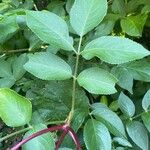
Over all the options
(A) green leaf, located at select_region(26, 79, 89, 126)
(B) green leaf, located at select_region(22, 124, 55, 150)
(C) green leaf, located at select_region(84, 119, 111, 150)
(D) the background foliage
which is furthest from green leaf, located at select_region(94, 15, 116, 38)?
(B) green leaf, located at select_region(22, 124, 55, 150)

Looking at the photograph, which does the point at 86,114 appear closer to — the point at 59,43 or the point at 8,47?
the point at 59,43

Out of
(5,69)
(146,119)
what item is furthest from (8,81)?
(146,119)

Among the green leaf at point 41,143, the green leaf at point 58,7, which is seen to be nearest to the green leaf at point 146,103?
the green leaf at point 41,143

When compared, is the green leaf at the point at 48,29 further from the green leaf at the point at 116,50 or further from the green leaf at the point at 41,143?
the green leaf at the point at 41,143

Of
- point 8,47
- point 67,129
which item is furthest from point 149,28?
point 67,129

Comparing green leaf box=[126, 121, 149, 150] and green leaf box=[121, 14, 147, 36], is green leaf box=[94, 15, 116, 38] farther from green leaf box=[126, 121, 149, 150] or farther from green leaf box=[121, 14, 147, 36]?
green leaf box=[126, 121, 149, 150]

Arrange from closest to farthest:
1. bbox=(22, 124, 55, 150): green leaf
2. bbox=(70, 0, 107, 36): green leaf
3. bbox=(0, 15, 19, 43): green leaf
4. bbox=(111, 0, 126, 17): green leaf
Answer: bbox=(22, 124, 55, 150): green leaf < bbox=(70, 0, 107, 36): green leaf < bbox=(0, 15, 19, 43): green leaf < bbox=(111, 0, 126, 17): green leaf
